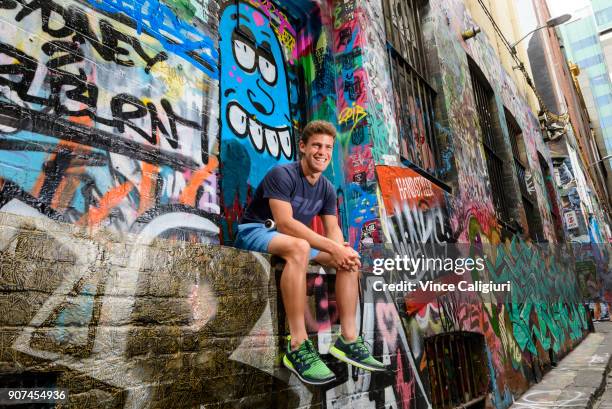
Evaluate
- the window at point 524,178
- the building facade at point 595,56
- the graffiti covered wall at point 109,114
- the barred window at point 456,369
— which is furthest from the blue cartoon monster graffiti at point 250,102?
the building facade at point 595,56

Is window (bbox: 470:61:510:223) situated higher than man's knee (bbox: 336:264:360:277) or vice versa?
window (bbox: 470:61:510:223)

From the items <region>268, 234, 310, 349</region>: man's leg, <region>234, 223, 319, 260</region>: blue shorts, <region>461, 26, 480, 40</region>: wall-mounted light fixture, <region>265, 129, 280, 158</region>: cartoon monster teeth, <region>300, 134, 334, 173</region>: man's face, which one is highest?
<region>461, 26, 480, 40</region>: wall-mounted light fixture

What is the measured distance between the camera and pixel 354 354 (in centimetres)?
269

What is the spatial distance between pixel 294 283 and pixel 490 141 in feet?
24.4

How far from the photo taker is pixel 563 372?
7215mm

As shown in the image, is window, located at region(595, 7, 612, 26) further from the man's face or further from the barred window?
the man's face

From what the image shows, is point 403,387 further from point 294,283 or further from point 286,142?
point 286,142

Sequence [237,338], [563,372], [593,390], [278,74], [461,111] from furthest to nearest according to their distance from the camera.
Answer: [563,372] < [461,111] < [593,390] < [278,74] < [237,338]

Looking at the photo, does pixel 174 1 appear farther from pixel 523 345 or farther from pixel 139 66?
pixel 523 345

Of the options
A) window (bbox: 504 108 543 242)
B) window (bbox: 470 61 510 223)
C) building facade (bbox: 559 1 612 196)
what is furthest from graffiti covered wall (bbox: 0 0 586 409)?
building facade (bbox: 559 1 612 196)

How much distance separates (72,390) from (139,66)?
205 centimetres

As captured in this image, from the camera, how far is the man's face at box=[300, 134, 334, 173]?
2928 mm

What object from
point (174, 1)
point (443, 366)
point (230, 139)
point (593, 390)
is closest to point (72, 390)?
point (230, 139)

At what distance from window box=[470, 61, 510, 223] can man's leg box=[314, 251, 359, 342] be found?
603 cm
